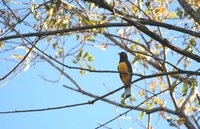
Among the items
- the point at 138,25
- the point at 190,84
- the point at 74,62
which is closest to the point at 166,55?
the point at 74,62

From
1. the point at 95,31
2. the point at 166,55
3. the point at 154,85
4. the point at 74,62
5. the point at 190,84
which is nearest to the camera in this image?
the point at 190,84

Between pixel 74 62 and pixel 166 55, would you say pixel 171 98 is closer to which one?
pixel 166 55

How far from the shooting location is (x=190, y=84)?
139 inches

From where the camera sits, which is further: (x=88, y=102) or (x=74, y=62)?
(x=74, y=62)

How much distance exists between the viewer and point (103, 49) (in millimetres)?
6336

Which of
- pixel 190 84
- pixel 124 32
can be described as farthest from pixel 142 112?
pixel 190 84

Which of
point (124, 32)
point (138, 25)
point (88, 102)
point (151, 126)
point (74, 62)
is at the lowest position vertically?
point (88, 102)

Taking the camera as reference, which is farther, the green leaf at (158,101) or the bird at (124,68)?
the green leaf at (158,101)

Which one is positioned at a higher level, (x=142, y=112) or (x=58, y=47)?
(x=58, y=47)

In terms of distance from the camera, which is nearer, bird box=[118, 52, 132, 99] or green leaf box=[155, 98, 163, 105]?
bird box=[118, 52, 132, 99]

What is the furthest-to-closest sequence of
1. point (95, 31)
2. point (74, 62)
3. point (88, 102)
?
point (74, 62), point (95, 31), point (88, 102)

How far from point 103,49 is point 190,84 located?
2927mm

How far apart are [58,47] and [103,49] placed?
1375 mm

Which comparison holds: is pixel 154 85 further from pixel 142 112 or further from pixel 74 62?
pixel 74 62
